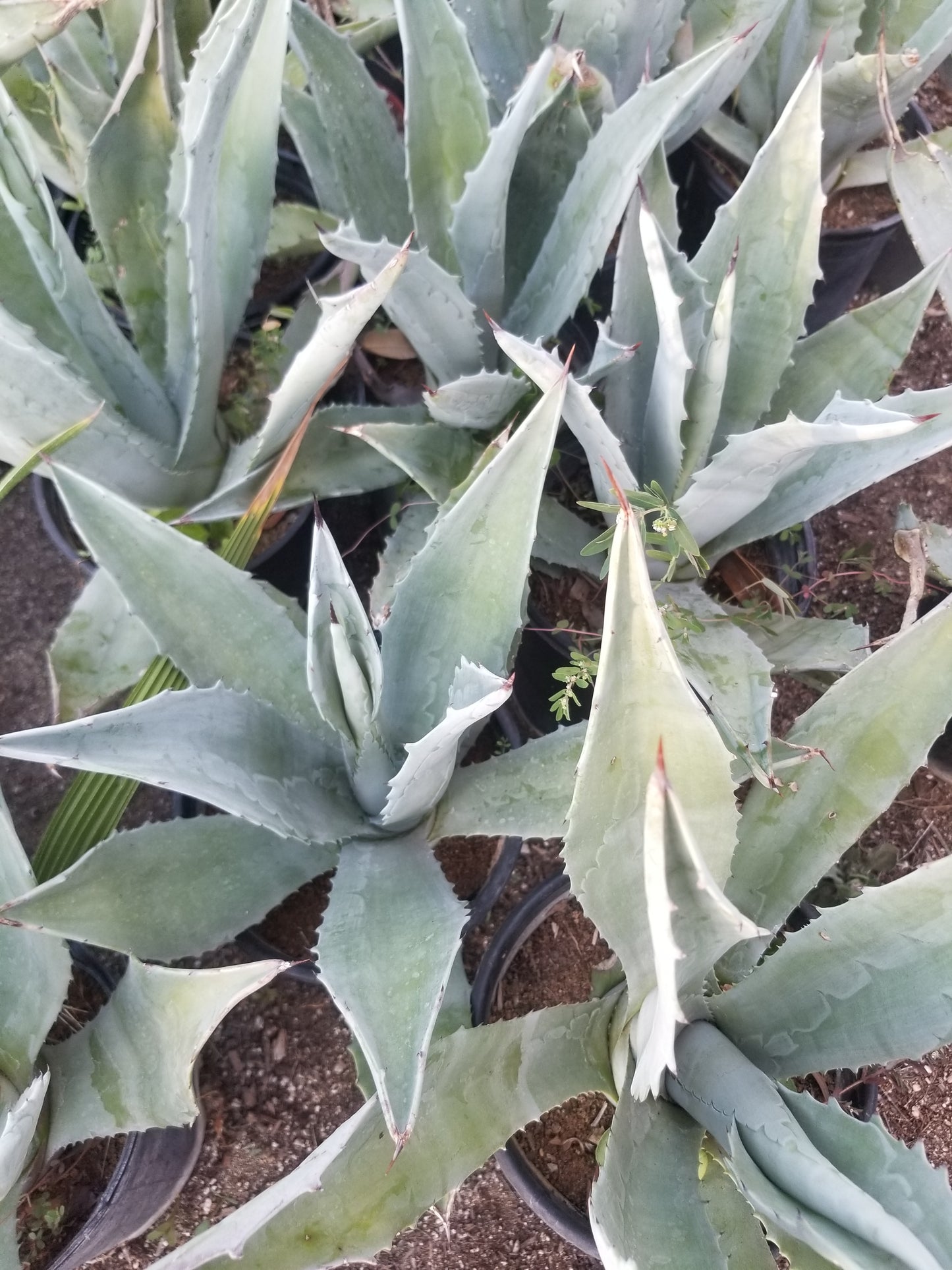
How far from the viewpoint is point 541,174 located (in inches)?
39.7

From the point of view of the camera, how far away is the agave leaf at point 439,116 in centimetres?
90

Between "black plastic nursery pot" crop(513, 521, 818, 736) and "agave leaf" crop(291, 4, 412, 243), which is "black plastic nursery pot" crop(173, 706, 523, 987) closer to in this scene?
"black plastic nursery pot" crop(513, 521, 818, 736)

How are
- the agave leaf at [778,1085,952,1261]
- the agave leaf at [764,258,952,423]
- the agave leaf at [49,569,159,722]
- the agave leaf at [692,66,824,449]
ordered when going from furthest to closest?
the agave leaf at [49,569,159,722] → the agave leaf at [764,258,952,423] → the agave leaf at [692,66,824,449] → the agave leaf at [778,1085,952,1261]

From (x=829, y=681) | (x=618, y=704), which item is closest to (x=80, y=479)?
(x=618, y=704)

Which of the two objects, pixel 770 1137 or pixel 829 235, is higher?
pixel 829 235

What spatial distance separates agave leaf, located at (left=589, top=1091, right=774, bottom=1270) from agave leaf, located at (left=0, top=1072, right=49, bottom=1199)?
418 mm

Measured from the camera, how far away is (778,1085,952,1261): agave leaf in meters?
0.49

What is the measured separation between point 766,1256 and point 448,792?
0.45m

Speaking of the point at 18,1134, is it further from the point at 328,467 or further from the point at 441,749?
the point at 328,467

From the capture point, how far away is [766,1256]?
0.68 m

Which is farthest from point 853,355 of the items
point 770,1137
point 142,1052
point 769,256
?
point 142,1052

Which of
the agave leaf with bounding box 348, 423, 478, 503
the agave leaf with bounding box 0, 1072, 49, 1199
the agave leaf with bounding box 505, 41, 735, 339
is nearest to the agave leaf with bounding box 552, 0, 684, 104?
the agave leaf with bounding box 505, 41, 735, 339

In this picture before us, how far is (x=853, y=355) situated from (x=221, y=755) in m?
0.76

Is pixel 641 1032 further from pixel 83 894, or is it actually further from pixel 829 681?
pixel 829 681
